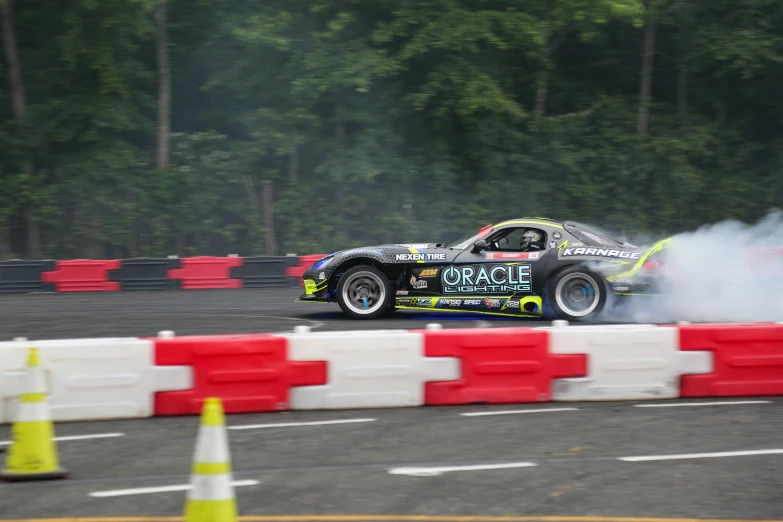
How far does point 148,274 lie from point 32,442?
1269 centimetres

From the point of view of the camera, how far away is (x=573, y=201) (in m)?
24.8

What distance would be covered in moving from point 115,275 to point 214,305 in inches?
149

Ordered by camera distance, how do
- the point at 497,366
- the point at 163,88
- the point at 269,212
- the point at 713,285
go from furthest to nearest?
the point at 163,88
the point at 269,212
the point at 713,285
the point at 497,366

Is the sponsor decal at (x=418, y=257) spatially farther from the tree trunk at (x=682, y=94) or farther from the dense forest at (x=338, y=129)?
the tree trunk at (x=682, y=94)

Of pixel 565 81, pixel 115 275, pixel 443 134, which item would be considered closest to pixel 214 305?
pixel 115 275

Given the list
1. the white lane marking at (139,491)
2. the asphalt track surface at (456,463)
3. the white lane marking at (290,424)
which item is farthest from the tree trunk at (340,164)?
the white lane marking at (139,491)

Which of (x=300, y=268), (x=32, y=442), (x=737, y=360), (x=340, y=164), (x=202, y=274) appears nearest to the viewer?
(x=32, y=442)

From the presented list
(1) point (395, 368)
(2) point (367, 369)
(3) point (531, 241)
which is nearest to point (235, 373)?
(2) point (367, 369)

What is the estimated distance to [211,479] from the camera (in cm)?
430

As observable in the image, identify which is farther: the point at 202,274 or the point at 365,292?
the point at 202,274

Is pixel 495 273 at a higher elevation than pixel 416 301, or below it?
higher

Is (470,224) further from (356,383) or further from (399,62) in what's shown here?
(356,383)

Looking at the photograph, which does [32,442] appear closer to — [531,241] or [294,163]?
[531,241]

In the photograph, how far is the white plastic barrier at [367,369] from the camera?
25.2ft
